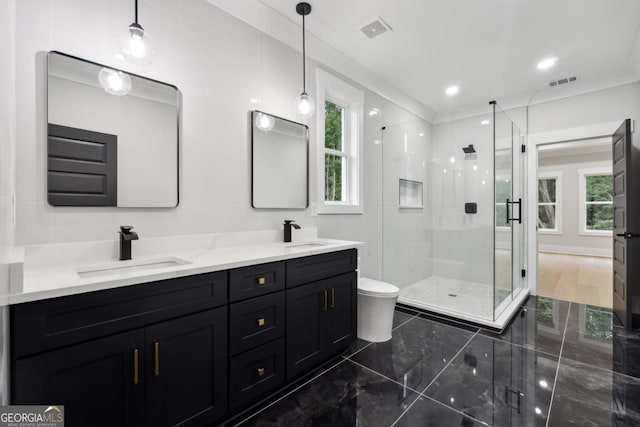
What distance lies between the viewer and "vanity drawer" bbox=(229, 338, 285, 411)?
4.82 ft

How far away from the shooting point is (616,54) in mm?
2842

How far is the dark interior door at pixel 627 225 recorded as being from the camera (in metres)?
2.67

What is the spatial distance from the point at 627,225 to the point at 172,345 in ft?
12.9

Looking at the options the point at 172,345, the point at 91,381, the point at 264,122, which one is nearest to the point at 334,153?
the point at 264,122

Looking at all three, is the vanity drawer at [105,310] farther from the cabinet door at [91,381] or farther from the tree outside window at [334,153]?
the tree outside window at [334,153]

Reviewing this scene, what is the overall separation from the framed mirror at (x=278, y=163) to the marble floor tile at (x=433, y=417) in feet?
5.42

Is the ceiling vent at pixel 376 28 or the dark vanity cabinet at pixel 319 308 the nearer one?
the dark vanity cabinet at pixel 319 308

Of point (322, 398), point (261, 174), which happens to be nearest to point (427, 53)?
point (261, 174)

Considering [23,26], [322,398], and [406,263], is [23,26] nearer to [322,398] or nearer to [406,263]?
[322,398]

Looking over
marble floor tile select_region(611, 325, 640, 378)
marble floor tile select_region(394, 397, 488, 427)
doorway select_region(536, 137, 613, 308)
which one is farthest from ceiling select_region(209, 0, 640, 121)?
doorway select_region(536, 137, 613, 308)

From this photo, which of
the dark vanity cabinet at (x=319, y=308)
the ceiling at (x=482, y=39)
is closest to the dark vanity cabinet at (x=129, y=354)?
the dark vanity cabinet at (x=319, y=308)

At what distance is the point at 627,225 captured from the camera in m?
2.71

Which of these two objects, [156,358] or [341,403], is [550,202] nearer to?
[341,403]

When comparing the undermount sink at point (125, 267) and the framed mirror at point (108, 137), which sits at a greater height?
the framed mirror at point (108, 137)
